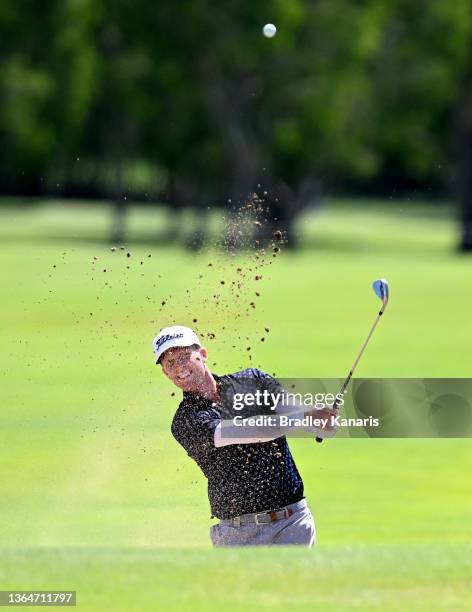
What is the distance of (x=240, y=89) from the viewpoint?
56.6 m

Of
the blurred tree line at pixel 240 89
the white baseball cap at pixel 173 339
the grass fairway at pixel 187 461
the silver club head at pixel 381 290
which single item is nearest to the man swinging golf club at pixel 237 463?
the white baseball cap at pixel 173 339

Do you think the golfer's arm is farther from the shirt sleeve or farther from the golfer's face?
the golfer's face

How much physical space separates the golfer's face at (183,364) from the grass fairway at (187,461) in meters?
0.76

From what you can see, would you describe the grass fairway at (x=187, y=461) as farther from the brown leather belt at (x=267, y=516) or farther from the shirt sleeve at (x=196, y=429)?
the shirt sleeve at (x=196, y=429)

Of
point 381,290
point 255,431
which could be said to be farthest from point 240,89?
point 255,431

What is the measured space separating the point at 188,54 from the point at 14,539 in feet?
151

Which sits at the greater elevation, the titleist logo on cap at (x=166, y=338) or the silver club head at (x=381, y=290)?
the silver club head at (x=381, y=290)

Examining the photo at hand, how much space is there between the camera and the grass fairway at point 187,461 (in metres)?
6.39

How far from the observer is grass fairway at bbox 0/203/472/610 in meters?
6.39

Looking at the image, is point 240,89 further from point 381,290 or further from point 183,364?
point 183,364

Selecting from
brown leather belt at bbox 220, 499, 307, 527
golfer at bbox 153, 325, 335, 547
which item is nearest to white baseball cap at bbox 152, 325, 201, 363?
golfer at bbox 153, 325, 335, 547

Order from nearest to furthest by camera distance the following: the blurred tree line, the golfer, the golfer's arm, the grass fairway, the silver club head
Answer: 1. the grass fairway
2. the golfer's arm
3. the golfer
4. the silver club head
5. the blurred tree line

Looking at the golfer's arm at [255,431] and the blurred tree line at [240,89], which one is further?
the blurred tree line at [240,89]

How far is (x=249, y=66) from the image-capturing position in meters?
55.0
